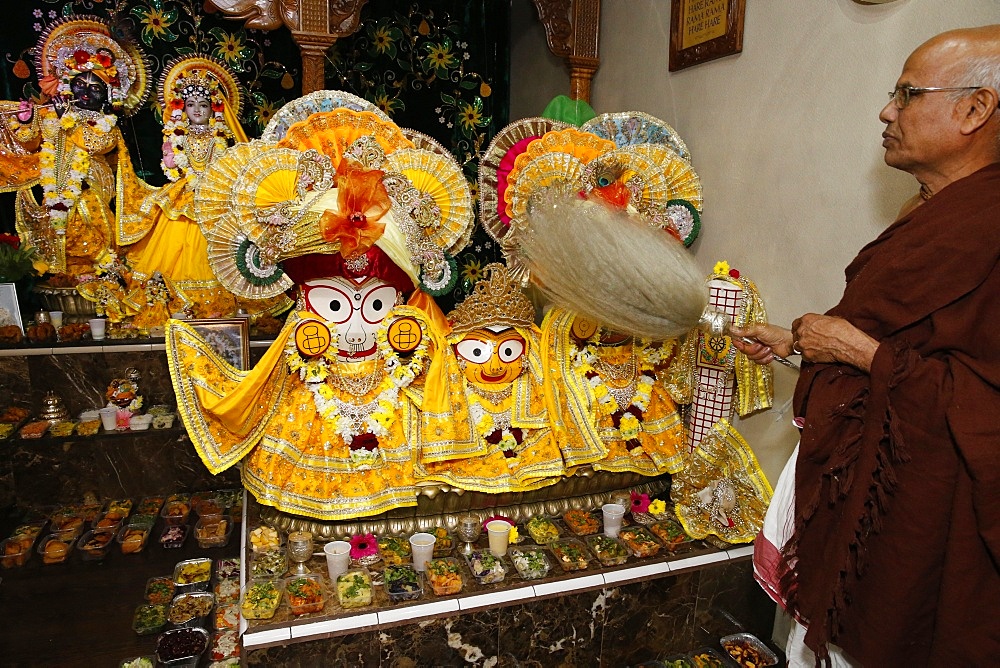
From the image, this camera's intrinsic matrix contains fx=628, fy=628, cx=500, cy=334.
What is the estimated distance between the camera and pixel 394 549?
2723mm

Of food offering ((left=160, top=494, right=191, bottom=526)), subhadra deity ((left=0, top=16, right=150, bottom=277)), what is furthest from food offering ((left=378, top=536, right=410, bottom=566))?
subhadra deity ((left=0, top=16, right=150, bottom=277))

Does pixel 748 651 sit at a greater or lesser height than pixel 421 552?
lesser

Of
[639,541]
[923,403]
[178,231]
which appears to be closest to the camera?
[923,403]

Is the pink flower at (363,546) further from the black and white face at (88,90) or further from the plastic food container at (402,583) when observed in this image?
the black and white face at (88,90)

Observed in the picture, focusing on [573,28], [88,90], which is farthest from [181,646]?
[573,28]

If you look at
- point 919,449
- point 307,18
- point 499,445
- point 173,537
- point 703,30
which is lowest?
point 173,537

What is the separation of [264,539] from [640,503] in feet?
5.74

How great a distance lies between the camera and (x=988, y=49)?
1.55m

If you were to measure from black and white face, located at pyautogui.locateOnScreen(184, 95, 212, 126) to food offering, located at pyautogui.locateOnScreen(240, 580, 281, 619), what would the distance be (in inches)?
136

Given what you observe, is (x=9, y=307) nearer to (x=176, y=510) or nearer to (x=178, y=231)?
(x=178, y=231)

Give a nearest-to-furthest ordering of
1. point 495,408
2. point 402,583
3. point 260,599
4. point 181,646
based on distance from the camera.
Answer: point 260,599 → point 402,583 → point 181,646 → point 495,408

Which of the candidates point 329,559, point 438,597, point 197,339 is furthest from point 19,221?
point 438,597

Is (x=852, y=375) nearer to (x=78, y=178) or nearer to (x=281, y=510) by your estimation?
(x=281, y=510)

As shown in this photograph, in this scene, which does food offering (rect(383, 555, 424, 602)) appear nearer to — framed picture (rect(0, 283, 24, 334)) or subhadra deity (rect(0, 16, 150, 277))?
framed picture (rect(0, 283, 24, 334))
